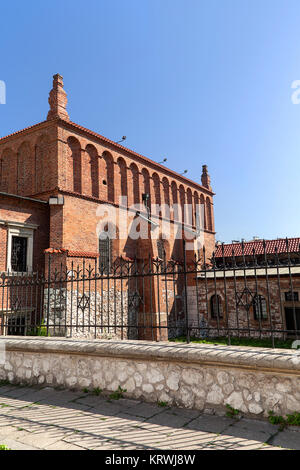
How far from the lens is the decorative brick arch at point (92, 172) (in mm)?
15711

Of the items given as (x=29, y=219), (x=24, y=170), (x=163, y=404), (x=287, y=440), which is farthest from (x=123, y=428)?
(x=24, y=170)

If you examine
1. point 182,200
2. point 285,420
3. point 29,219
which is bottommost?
point 285,420

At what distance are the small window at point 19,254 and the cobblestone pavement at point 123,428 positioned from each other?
28.8 ft

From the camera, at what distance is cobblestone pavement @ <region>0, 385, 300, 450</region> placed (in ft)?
10.3

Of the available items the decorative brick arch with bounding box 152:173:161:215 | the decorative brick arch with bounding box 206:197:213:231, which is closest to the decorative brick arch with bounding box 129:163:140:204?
the decorative brick arch with bounding box 152:173:161:215

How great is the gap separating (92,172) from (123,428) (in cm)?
1395

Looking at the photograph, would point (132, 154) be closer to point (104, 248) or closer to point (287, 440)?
point (104, 248)

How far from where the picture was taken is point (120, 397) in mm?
4617

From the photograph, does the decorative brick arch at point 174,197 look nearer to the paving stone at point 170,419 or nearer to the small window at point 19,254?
the small window at point 19,254

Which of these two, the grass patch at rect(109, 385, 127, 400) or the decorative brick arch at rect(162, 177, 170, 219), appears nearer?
the grass patch at rect(109, 385, 127, 400)

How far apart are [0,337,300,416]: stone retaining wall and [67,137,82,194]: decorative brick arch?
10.2m

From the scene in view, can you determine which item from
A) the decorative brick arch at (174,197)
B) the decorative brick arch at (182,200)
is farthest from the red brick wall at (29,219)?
the decorative brick arch at (182,200)

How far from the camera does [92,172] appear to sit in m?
16.1

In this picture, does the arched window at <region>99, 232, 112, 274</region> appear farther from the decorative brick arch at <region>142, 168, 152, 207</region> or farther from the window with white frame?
the decorative brick arch at <region>142, 168, 152, 207</region>
